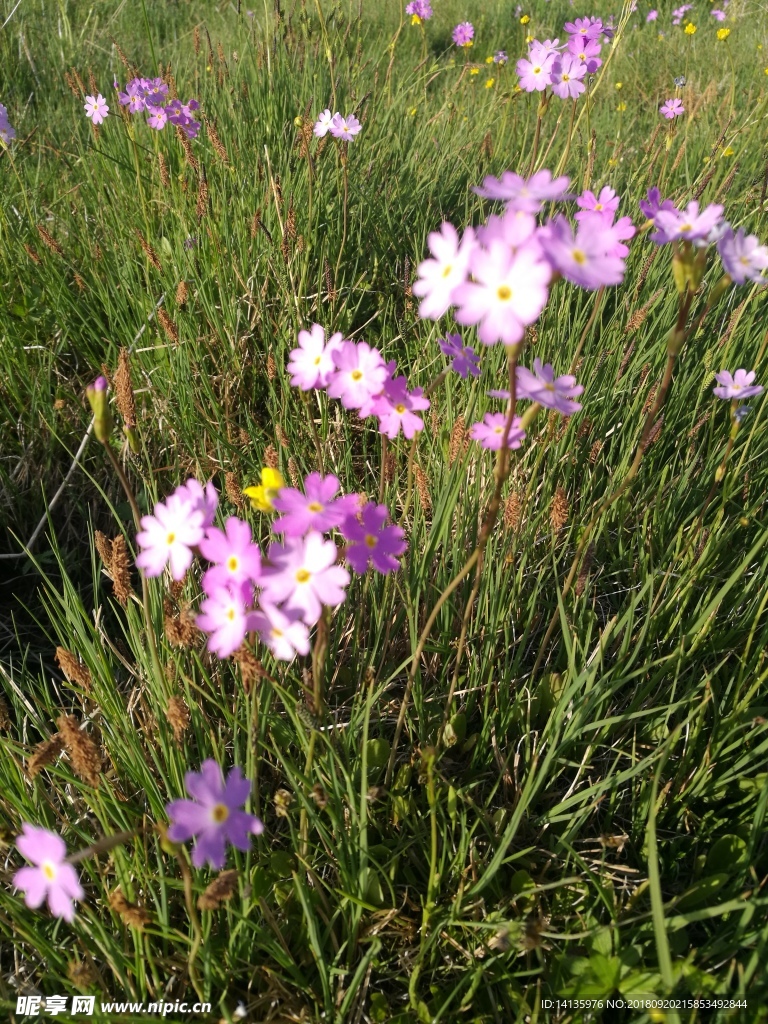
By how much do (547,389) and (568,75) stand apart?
196 centimetres

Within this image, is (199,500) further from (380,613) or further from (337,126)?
(337,126)

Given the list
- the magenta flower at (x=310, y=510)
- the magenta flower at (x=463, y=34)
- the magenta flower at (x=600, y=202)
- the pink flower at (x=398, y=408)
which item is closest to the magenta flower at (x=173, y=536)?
the magenta flower at (x=310, y=510)

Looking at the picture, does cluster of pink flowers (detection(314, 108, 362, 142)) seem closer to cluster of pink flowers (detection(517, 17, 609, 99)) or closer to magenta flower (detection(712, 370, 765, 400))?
cluster of pink flowers (detection(517, 17, 609, 99))

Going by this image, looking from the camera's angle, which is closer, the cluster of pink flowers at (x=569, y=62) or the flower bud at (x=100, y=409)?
the flower bud at (x=100, y=409)

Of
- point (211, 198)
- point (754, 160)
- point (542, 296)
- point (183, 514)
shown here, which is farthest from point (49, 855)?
point (754, 160)

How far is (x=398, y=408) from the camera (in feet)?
4.14

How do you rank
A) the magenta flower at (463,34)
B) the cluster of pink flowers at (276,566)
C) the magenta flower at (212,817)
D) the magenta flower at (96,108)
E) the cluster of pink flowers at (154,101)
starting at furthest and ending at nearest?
the magenta flower at (463,34) → the magenta flower at (96,108) → the cluster of pink flowers at (154,101) → the cluster of pink flowers at (276,566) → the magenta flower at (212,817)

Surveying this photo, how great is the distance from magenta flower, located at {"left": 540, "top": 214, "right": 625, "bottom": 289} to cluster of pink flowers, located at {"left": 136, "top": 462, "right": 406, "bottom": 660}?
416 millimetres

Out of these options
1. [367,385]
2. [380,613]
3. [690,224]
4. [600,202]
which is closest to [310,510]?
[367,385]

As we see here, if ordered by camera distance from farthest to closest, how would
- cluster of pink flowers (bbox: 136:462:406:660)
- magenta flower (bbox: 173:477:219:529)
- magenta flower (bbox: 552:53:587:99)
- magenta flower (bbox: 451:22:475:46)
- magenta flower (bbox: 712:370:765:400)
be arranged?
1. magenta flower (bbox: 451:22:475:46)
2. magenta flower (bbox: 552:53:587:99)
3. magenta flower (bbox: 712:370:765:400)
4. magenta flower (bbox: 173:477:219:529)
5. cluster of pink flowers (bbox: 136:462:406:660)

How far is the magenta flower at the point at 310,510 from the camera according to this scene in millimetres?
921

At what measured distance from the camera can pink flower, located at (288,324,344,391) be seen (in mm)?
1254

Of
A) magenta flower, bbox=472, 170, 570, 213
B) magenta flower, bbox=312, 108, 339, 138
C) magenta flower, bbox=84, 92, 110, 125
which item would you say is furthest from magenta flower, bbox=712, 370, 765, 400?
magenta flower, bbox=84, 92, 110, 125

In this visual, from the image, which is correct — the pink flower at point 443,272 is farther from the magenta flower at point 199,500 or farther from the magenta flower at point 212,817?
the magenta flower at point 212,817
